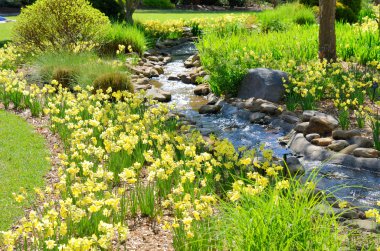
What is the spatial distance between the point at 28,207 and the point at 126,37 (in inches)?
400

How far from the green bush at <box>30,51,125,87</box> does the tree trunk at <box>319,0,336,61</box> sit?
4.21 m

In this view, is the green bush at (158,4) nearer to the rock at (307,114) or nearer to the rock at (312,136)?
the rock at (307,114)

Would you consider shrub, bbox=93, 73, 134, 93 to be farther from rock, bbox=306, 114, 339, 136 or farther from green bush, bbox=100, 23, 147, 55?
green bush, bbox=100, 23, 147, 55

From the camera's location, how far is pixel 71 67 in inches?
424

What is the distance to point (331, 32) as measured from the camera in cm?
1115

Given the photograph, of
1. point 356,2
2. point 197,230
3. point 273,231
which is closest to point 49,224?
point 197,230

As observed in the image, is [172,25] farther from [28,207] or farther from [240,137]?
[28,207]

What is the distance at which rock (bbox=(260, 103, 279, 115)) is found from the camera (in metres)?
9.10

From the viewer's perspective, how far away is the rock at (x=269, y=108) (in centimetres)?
910

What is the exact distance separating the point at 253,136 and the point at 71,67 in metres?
4.38

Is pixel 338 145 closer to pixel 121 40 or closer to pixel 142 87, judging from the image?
pixel 142 87

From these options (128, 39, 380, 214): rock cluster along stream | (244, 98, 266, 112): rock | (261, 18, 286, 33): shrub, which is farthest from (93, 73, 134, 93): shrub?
(261, 18, 286, 33): shrub

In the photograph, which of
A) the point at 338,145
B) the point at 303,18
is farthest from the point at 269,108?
the point at 303,18

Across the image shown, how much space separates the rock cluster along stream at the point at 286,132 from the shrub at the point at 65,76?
4.74ft
